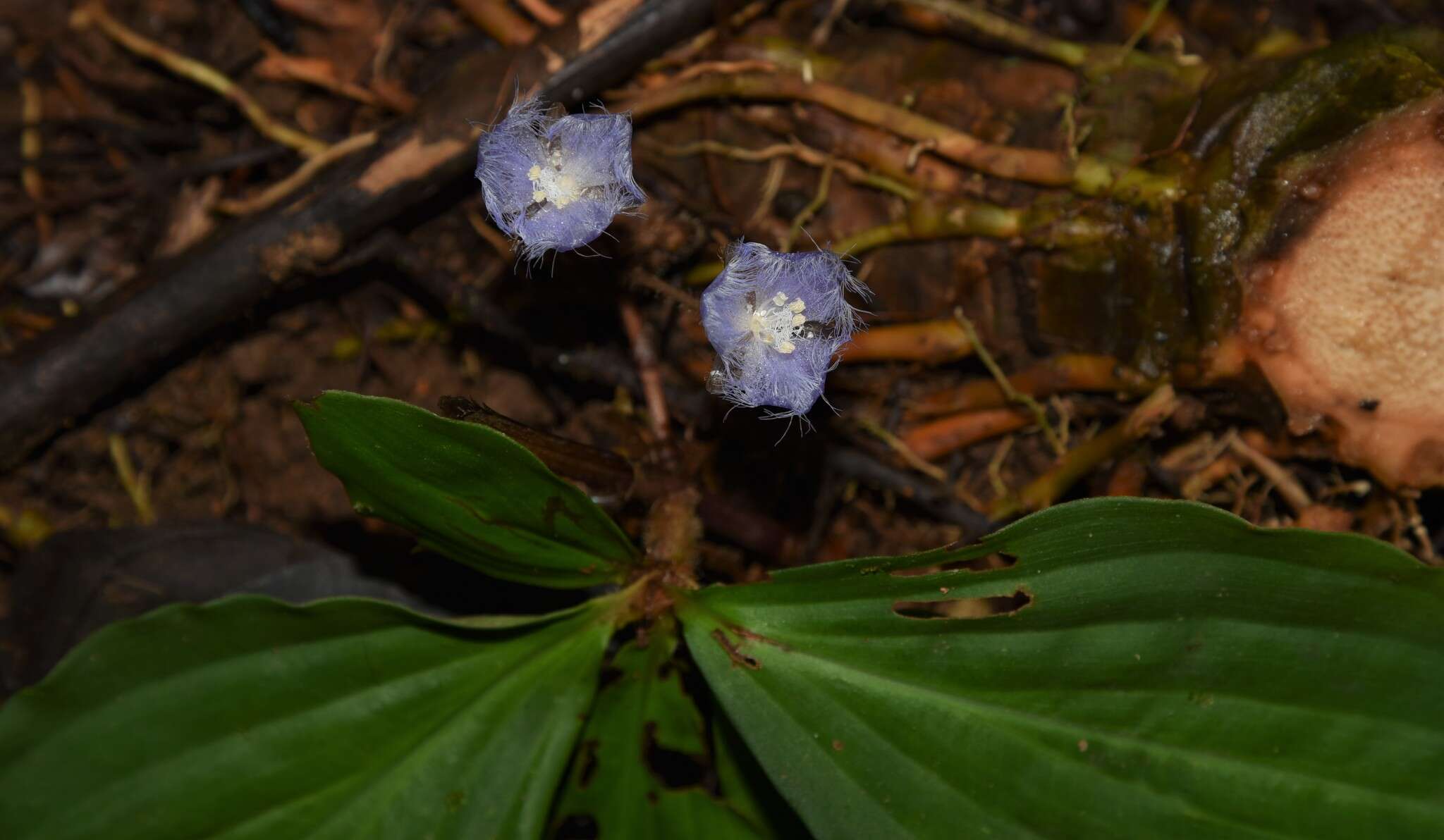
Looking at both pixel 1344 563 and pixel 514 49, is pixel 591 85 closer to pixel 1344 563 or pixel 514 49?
pixel 514 49

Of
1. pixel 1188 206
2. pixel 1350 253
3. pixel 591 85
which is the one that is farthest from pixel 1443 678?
pixel 591 85

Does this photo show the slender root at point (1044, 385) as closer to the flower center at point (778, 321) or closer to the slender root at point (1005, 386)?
the slender root at point (1005, 386)

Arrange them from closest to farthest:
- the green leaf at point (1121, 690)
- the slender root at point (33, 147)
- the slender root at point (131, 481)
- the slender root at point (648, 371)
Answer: the green leaf at point (1121, 690), the slender root at point (648, 371), the slender root at point (131, 481), the slender root at point (33, 147)

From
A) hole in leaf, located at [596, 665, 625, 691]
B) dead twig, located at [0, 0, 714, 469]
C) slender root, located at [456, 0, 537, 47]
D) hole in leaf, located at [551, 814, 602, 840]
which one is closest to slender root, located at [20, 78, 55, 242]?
dead twig, located at [0, 0, 714, 469]

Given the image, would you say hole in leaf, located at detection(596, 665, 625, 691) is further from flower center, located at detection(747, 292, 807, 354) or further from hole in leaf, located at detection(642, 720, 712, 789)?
flower center, located at detection(747, 292, 807, 354)

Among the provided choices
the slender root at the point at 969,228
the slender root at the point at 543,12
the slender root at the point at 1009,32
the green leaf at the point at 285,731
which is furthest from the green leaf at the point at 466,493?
the slender root at the point at 1009,32
